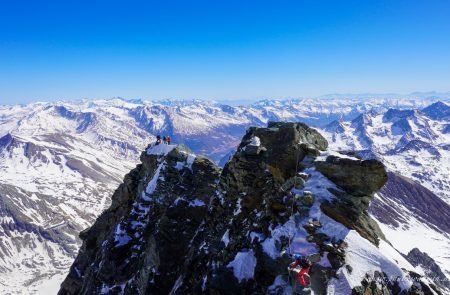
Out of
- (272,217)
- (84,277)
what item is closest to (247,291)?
(272,217)

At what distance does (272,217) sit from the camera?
1208 inches

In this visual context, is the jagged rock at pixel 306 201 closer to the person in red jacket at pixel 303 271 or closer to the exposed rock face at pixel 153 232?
the person in red jacket at pixel 303 271

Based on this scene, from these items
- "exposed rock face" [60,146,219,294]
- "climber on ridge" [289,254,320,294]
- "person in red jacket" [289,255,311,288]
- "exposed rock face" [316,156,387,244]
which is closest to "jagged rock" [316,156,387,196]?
"exposed rock face" [316,156,387,244]

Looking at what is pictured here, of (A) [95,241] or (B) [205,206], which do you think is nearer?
(B) [205,206]

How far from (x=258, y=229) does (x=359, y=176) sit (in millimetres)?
10065

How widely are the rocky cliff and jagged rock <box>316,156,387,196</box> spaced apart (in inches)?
3.4

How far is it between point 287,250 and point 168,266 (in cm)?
1908

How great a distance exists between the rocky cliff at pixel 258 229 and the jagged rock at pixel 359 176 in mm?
87

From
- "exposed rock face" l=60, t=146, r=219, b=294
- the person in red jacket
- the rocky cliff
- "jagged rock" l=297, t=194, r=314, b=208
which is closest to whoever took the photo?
the person in red jacket

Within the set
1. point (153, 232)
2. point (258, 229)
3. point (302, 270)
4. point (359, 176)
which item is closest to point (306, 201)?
point (258, 229)

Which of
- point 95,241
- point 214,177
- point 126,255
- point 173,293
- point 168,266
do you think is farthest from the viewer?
point 95,241

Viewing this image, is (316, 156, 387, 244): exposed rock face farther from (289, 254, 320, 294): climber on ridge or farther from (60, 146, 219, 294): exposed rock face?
(60, 146, 219, 294): exposed rock face

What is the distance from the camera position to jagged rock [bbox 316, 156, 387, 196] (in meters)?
31.8

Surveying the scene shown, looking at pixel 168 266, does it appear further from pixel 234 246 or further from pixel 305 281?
pixel 305 281
